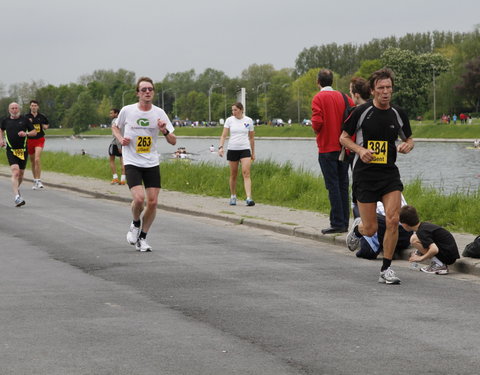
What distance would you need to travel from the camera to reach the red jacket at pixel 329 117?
11.8 meters

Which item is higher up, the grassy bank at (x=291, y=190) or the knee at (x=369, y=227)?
the knee at (x=369, y=227)

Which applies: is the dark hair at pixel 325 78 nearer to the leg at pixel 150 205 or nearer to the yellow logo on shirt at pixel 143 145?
the yellow logo on shirt at pixel 143 145

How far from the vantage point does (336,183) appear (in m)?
11.9

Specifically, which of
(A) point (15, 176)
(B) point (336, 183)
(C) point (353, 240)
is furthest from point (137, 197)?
(A) point (15, 176)

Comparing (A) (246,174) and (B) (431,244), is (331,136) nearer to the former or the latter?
(B) (431,244)

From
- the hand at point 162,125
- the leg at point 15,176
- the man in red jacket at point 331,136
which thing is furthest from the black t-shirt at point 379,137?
the leg at point 15,176

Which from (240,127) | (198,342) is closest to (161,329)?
(198,342)

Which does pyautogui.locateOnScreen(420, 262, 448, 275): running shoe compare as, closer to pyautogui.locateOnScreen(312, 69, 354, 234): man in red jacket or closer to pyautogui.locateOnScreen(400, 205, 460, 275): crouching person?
pyautogui.locateOnScreen(400, 205, 460, 275): crouching person

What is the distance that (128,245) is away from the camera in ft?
37.1

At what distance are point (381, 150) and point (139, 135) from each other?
3289 millimetres

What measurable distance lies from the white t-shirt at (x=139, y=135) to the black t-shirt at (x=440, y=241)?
3131mm

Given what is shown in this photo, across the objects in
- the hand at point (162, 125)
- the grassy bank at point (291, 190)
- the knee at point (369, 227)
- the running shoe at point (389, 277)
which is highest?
the hand at point (162, 125)

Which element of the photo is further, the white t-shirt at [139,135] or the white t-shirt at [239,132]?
the white t-shirt at [239,132]

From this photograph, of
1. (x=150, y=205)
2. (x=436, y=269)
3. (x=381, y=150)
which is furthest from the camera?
(x=150, y=205)
